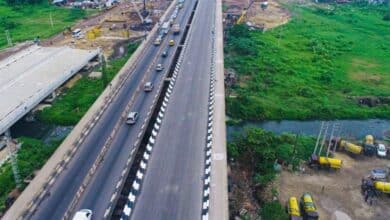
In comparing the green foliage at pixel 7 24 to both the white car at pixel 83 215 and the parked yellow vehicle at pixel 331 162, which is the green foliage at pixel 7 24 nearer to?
the white car at pixel 83 215

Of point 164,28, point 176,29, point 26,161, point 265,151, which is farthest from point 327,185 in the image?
point 164,28

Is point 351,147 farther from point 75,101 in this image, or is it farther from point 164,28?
point 164,28

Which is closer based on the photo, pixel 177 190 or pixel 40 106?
pixel 177 190

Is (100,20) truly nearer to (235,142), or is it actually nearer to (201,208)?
(235,142)

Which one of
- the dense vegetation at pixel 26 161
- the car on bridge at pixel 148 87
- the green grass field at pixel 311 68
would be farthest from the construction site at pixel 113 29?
the dense vegetation at pixel 26 161

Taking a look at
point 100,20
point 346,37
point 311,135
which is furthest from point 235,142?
point 100,20

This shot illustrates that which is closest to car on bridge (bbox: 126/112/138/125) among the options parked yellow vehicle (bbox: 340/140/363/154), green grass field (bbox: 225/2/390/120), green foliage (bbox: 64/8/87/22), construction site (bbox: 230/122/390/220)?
construction site (bbox: 230/122/390/220)
